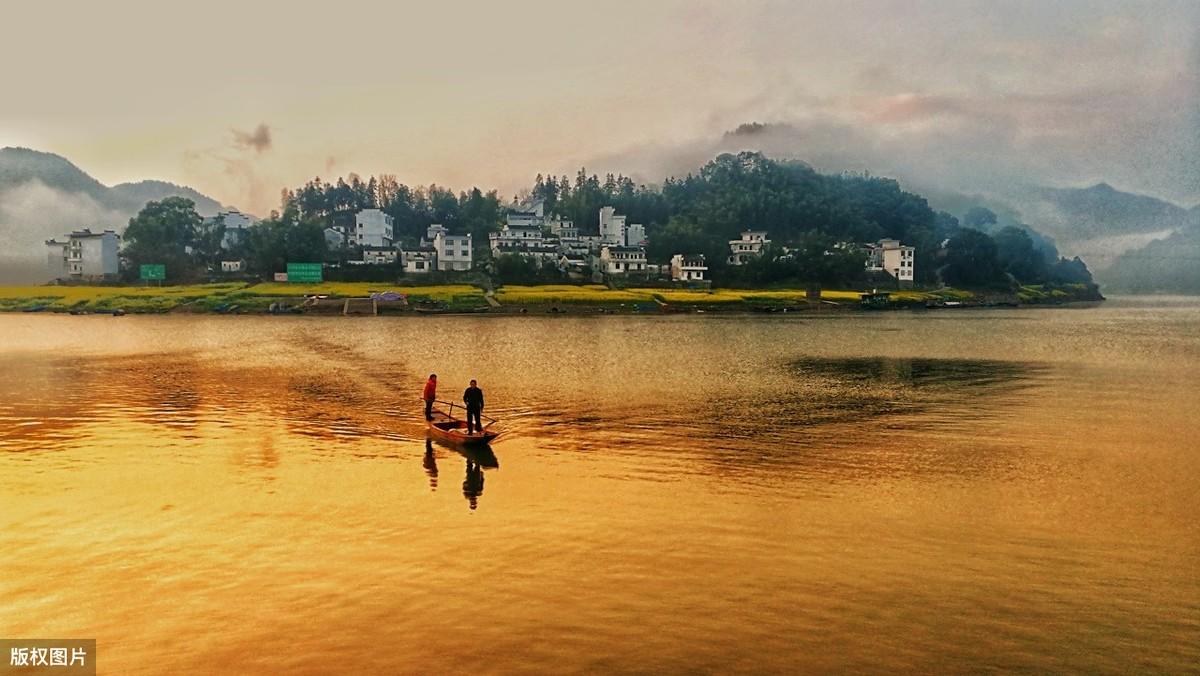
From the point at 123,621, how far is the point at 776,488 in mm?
12739

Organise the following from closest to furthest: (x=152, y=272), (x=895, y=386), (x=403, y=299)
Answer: (x=895, y=386) → (x=403, y=299) → (x=152, y=272)

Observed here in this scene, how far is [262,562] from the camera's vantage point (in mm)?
13906

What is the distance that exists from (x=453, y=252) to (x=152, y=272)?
4343 centimetres

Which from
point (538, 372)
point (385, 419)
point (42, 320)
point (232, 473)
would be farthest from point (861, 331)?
point (42, 320)

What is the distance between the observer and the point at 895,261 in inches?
5531

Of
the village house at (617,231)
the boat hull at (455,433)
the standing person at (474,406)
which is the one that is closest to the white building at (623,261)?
the village house at (617,231)

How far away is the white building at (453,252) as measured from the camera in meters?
128

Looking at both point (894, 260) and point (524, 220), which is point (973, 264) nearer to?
point (894, 260)

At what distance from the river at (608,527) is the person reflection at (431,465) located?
151 mm

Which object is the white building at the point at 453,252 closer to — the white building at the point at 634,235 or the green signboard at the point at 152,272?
the white building at the point at 634,235

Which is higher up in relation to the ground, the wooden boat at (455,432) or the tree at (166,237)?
the tree at (166,237)

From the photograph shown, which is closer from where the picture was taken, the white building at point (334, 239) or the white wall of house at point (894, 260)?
the white wall of house at point (894, 260)

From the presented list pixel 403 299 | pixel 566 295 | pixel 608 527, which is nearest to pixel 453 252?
pixel 403 299

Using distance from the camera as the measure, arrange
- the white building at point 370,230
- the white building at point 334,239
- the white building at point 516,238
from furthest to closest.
Result: the white building at point 370,230 < the white building at point 334,239 < the white building at point 516,238
